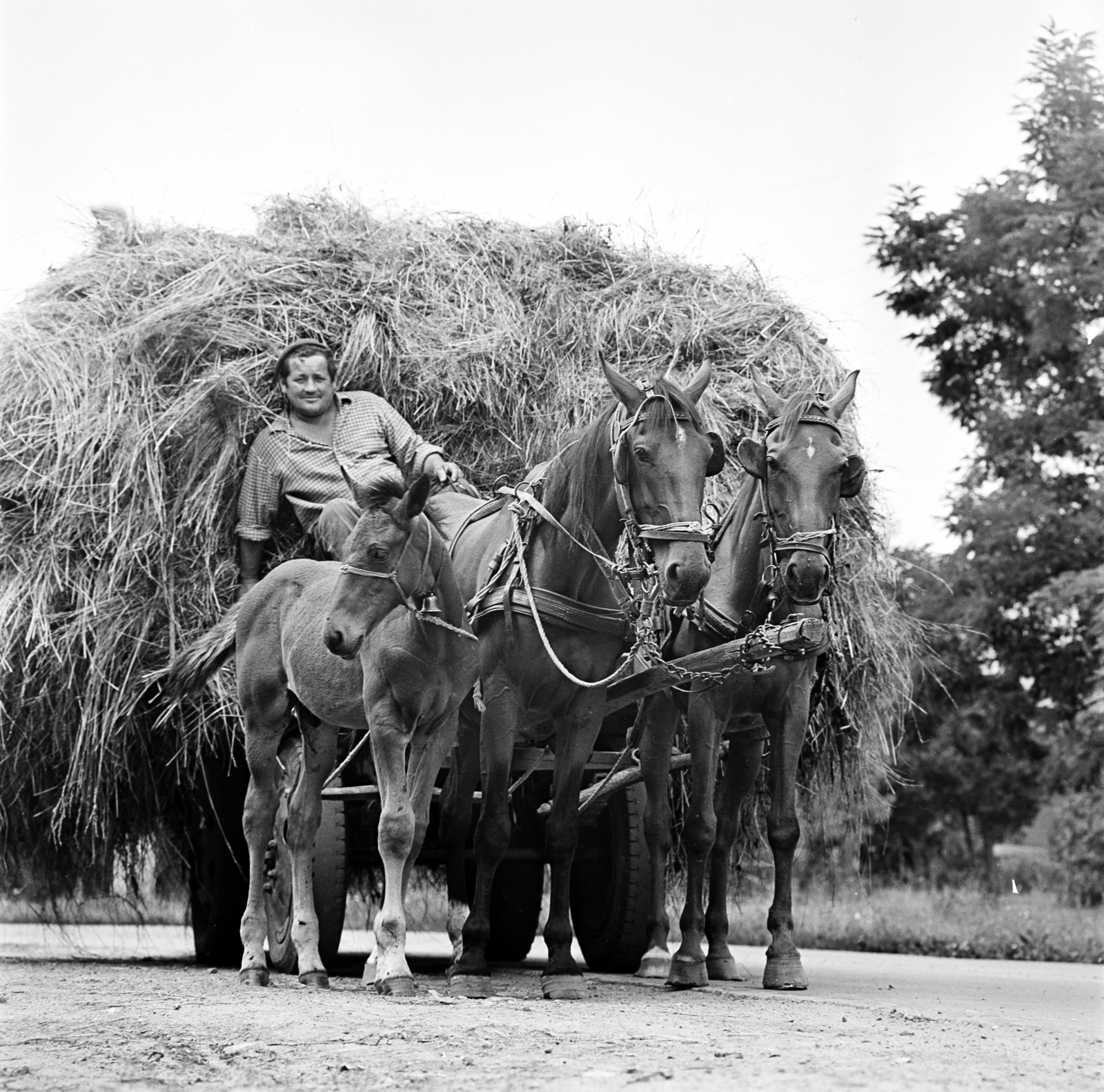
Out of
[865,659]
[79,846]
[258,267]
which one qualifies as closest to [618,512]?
[865,659]

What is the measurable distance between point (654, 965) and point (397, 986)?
2096 mm

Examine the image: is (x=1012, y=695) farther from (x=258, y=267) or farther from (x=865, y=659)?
(x=258, y=267)

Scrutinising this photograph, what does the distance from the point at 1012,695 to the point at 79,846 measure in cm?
1133

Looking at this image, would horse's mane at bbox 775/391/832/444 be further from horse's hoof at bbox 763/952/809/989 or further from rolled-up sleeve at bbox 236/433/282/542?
rolled-up sleeve at bbox 236/433/282/542

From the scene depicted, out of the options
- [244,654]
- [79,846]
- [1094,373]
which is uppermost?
[1094,373]

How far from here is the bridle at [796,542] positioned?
629cm

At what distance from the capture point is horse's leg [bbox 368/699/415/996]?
613 cm

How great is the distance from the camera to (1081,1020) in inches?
243

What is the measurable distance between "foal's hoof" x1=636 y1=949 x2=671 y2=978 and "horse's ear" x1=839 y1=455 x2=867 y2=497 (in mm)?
2571

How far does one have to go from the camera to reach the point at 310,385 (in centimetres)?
771

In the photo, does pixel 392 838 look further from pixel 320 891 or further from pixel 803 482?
pixel 803 482

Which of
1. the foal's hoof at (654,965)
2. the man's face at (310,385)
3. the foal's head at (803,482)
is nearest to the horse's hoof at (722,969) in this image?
the foal's hoof at (654,965)

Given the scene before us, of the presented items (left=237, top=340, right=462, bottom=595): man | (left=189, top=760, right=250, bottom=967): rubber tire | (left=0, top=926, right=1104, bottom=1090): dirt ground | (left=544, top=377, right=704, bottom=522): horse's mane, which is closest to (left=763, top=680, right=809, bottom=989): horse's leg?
(left=0, top=926, right=1104, bottom=1090): dirt ground

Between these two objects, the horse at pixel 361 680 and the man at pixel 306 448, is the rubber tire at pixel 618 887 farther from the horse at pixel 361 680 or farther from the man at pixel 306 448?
the man at pixel 306 448
